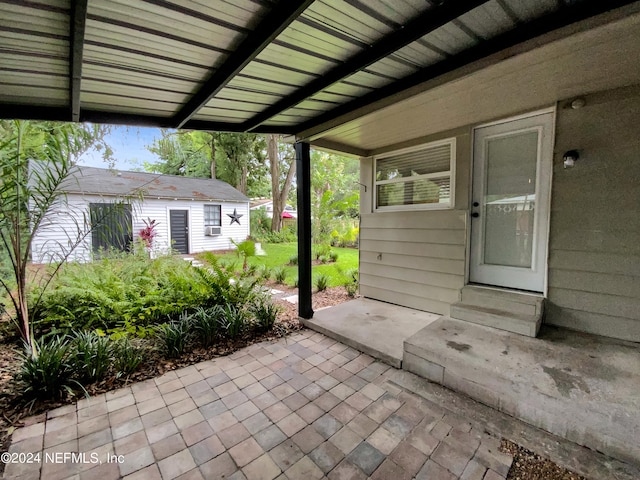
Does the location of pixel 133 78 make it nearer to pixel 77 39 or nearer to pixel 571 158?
pixel 77 39

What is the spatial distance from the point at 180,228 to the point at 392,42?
11.2 meters

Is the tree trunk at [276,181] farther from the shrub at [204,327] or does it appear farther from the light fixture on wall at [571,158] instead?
the light fixture on wall at [571,158]

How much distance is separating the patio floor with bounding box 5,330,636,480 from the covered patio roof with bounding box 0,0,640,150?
8.30ft

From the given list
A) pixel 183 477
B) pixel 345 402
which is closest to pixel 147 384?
pixel 183 477

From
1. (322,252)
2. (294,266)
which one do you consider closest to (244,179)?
(322,252)

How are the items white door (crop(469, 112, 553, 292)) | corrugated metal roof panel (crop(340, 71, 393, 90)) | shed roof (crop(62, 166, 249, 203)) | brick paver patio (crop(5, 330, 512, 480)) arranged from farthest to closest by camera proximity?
shed roof (crop(62, 166, 249, 203)) < white door (crop(469, 112, 553, 292)) < corrugated metal roof panel (crop(340, 71, 393, 90)) < brick paver patio (crop(5, 330, 512, 480))

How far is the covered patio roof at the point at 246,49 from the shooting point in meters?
1.54

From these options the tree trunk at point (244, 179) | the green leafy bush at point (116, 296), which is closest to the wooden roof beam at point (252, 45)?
the green leafy bush at point (116, 296)

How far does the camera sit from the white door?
3.04m

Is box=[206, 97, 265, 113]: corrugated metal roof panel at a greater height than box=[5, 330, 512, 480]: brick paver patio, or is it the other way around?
box=[206, 97, 265, 113]: corrugated metal roof panel

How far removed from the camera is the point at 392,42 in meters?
1.84

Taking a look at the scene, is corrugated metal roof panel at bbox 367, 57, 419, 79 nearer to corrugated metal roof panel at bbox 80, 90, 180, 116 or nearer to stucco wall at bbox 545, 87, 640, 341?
stucco wall at bbox 545, 87, 640, 341

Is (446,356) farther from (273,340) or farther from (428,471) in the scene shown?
(273,340)

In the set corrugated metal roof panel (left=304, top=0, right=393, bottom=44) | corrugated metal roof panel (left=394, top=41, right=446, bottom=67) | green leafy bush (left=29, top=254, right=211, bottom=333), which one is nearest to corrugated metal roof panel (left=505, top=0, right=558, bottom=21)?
corrugated metal roof panel (left=394, top=41, right=446, bottom=67)
